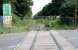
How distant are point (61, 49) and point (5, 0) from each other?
61.5ft

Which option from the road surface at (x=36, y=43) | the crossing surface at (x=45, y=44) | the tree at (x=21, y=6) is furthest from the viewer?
the tree at (x=21, y=6)

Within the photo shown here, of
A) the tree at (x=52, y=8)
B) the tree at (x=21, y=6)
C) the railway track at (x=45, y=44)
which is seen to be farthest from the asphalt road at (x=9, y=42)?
the tree at (x=52, y=8)

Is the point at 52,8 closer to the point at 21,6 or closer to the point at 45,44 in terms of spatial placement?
the point at 21,6

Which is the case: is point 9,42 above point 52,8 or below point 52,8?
below

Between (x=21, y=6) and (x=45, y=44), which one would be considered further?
(x=21, y=6)

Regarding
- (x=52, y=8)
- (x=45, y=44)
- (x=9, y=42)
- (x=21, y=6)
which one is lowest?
(x=9, y=42)

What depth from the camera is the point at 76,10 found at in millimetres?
35375

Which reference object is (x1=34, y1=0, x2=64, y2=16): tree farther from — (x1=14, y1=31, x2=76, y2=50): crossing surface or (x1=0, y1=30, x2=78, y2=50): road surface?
(x1=14, y1=31, x2=76, y2=50): crossing surface

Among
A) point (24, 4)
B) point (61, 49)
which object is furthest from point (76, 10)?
point (61, 49)

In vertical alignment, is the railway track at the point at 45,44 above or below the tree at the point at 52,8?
below

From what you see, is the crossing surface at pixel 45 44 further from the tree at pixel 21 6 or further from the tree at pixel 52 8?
the tree at pixel 52 8

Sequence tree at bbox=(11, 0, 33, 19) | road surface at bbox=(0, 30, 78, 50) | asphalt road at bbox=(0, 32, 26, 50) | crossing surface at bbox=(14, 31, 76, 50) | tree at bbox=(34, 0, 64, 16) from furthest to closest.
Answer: tree at bbox=(34, 0, 64, 16) → tree at bbox=(11, 0, 33, 19) → asphalt road at bbox=(0, 32, 26, 50) → road surface at bbox=(0, 30, 78, 50) → crossing surface at bbox=(14, 31, 76, 50)

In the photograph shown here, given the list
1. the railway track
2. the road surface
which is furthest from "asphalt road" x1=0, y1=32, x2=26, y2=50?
the railway track

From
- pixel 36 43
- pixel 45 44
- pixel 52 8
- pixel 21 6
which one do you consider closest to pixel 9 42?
pixel 36 43
